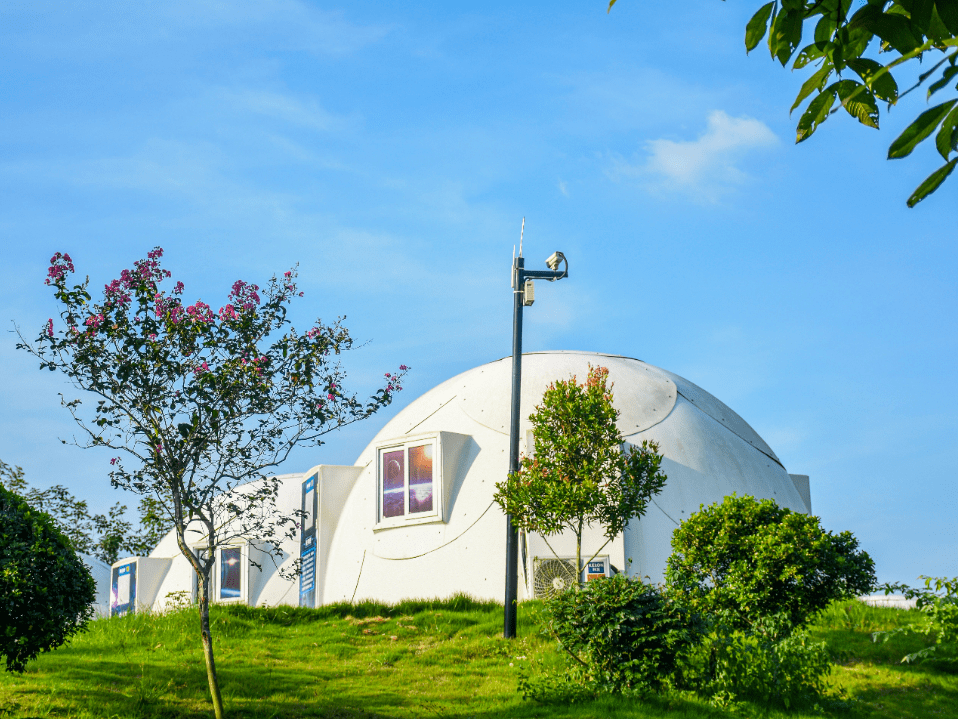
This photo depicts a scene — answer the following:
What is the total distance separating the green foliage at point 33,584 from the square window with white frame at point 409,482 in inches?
364

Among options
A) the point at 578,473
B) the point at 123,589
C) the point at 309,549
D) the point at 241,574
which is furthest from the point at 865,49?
the point at 123,589

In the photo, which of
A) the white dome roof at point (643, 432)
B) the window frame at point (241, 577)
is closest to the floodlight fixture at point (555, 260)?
the white dome roof at point (643, 432)

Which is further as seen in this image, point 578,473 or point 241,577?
point 241,577

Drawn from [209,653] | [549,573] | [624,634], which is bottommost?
[209,653]

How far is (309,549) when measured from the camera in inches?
827

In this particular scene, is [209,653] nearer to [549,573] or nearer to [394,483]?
[549,573]

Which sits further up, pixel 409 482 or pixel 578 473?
pixel 578 473

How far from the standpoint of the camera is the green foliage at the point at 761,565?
12.5 metres

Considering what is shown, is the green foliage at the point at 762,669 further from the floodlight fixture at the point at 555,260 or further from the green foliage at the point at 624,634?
the floodlight fixture at the point at 555,260

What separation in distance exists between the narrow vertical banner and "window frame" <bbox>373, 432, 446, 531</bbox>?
6.97 ft

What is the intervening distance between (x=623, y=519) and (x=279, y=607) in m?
7.92

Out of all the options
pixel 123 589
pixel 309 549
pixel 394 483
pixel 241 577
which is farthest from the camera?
pixel 123 589

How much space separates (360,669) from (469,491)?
582 cm

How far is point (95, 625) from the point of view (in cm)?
1620
